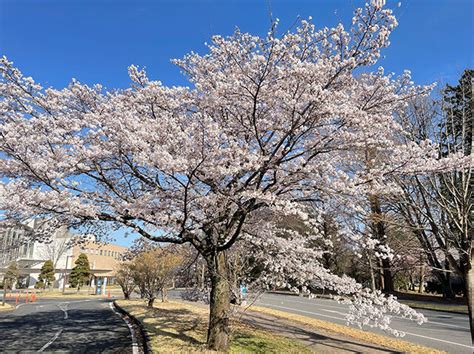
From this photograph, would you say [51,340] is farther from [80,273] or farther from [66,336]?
[80,273]

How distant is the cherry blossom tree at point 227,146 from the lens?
5.82 m

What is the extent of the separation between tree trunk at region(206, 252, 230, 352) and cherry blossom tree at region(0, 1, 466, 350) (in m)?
0.03

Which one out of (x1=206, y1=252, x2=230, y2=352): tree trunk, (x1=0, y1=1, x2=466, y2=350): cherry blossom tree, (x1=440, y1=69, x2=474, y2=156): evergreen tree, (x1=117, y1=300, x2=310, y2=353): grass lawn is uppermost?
(x1=440, y1=69, x2=474, y2=156): evergreen tree

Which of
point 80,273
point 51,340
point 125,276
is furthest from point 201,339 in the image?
point 80,273

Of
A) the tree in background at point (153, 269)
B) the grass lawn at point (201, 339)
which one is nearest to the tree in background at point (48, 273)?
the tree in background at point (153, 269)

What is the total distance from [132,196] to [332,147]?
4.55m

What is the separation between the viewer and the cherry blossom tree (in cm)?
582

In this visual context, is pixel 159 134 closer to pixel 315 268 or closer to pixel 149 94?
pixel 149 94

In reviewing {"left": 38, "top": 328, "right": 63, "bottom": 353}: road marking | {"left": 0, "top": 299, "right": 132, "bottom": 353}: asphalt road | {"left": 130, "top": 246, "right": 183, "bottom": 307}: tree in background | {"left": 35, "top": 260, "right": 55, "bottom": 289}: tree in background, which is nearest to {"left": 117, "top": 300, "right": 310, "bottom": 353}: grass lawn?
{"left": 0, "top": 299, "right": 132, "bottom": 353}: asphalt road

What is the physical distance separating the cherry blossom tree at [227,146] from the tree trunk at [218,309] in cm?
3

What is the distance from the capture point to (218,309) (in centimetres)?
755

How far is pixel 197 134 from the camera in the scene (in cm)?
574

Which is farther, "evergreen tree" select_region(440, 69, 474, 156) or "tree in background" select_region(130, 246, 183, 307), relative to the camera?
"tree in background" select_region(130, 246, 183, 307)

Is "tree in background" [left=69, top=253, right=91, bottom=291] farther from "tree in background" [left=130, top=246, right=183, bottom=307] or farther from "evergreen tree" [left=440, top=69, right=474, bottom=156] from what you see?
"evergreen tree" [left=440, top=69, right=474, bottom=156]
